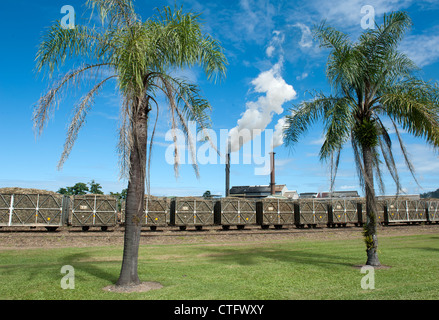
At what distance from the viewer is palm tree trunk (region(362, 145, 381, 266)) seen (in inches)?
409

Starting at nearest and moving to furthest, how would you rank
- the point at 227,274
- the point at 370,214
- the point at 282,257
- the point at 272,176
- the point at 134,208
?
the point at 134,208 < the point at 227,274 < the point at 370,214 < the point at 282,257 < the point at 272,176

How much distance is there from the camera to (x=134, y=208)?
7.46 m

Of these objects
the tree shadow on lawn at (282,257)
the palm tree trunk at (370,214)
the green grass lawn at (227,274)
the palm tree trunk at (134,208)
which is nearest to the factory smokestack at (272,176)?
the green grass lawn at (227,274)

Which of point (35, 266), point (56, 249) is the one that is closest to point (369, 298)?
point (35, 266)

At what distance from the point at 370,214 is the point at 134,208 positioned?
307 inches

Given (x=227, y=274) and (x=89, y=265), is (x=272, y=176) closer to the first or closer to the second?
(x=89, y=265)

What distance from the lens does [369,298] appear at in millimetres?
6645

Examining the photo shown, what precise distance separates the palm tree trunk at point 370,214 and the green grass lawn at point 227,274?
2.30 feet

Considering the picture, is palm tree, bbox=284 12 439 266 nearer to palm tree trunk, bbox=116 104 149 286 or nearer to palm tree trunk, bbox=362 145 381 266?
palm tree trunk, bbox=362 145 381 266

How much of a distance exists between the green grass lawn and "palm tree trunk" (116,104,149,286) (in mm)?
602

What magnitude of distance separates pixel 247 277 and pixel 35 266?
7.07 metres

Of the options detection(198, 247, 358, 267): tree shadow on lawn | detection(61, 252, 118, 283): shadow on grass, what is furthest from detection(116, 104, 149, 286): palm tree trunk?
detection(198, 247, 358, 267): tree shadow on lawn

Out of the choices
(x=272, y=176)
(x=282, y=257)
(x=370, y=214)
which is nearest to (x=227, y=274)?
(x=282, y=257)

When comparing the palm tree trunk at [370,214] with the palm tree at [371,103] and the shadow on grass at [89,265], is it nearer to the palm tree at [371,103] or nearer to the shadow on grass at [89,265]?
the palm tree at [371,103]
